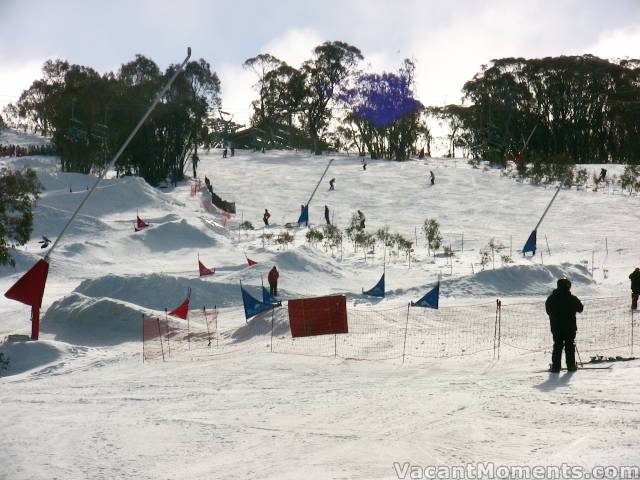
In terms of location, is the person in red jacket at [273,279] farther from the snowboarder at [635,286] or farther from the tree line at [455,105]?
the tree line at [455,105]

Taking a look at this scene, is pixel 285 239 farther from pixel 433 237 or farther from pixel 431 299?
pixel 431 299

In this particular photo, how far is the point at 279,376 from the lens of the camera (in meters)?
13.6

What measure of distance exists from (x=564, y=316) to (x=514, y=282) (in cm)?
1464

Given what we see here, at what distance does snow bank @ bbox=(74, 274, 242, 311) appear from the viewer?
24219mm

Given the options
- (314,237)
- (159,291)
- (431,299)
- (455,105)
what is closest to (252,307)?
(431,299)

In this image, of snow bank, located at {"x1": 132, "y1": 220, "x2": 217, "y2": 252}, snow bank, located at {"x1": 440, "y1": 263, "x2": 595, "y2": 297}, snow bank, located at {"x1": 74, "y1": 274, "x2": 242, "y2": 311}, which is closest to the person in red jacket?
snow bank, located at {"x1": 74, "y1": 274, "x2": 242, "y2": 311}

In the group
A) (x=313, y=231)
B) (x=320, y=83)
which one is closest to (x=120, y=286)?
(x=313, y=231)

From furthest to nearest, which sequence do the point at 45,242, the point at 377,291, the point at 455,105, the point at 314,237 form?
the point at 455,105 < the point at 314,237 < the point at 45,242 < the point at 377,291

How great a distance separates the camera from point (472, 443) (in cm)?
833

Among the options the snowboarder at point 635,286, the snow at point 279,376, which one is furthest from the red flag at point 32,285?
the snowboarder at point 635,286

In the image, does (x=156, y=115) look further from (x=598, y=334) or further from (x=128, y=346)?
(x=598, y=334)

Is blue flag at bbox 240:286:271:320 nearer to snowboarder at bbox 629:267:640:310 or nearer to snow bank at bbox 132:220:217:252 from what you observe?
snowboarder at bbox 629:267:640:310

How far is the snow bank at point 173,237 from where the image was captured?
118ft

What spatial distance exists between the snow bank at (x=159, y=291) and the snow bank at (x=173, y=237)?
10.4 metres
